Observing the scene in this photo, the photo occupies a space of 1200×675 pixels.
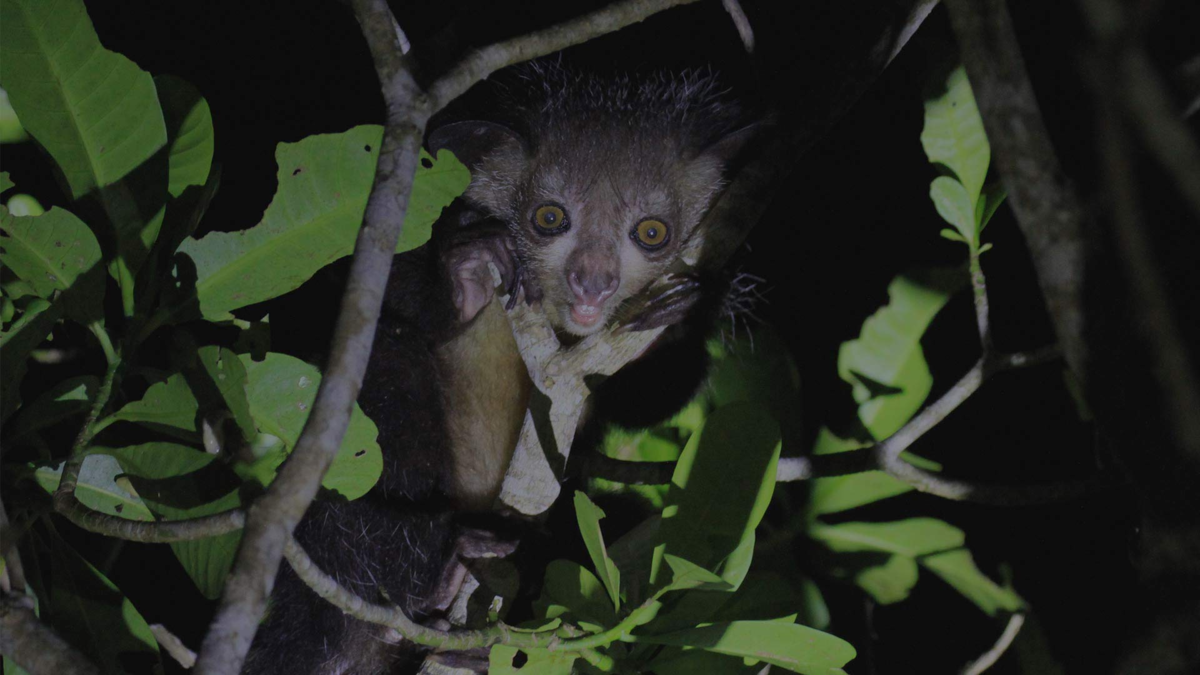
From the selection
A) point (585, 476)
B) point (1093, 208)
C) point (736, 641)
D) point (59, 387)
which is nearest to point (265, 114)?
point (585, 476)

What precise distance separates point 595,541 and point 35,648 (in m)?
0.67

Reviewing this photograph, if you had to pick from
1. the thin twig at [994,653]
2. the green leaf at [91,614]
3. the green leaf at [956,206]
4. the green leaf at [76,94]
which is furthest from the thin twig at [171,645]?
the green leaf at [956,206]

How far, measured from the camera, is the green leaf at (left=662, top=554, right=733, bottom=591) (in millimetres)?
1142

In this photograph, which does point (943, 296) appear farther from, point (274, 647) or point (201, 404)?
point (274, 647)

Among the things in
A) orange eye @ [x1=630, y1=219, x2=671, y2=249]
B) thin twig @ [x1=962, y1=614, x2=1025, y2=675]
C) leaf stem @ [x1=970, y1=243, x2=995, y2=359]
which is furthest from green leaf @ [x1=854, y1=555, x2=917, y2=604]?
orange eye @ [x1=630, y1=219, x2=671, y2=249]

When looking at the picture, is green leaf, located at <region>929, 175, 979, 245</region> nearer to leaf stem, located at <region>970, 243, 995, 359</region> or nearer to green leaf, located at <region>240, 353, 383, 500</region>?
leaf stem, located at <region>970, 243, 995, 359</region>

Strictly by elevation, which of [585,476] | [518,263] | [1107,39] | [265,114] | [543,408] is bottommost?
[585,476]

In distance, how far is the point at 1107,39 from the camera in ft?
1.44

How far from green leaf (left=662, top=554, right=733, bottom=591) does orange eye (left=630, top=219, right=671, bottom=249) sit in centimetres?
142

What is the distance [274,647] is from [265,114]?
193cm

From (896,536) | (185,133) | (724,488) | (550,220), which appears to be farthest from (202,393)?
(896,536)

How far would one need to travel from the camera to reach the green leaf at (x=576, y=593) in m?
1.42

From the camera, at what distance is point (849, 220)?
324 cm

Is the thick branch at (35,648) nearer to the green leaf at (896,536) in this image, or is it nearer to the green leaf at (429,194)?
the green leaf at (429,194)
